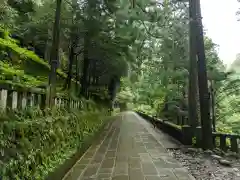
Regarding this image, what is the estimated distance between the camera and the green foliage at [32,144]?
2370 mm

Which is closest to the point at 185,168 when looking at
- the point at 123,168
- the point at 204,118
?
the point at 123,168

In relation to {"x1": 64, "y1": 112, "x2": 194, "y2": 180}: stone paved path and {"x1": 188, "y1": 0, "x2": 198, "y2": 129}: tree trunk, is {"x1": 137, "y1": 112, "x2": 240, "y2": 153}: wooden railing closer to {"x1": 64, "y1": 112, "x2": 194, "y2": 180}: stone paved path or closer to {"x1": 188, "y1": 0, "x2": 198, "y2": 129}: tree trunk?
{"x1": 188, "y1": 0, "x2": 198, "y2": 129}: tree trunk

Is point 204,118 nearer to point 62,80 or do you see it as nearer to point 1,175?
point 1,175

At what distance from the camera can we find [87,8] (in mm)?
8344

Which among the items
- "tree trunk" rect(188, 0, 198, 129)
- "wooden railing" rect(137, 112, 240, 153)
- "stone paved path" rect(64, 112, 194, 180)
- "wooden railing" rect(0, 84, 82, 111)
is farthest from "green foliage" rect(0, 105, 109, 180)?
"tree trunk" rect(188, 0, 198, 129)

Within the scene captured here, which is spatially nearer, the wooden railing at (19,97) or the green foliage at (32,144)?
the green foliage at (32,144)

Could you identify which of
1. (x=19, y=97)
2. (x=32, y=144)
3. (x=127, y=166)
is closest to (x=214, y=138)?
(x=127, y=166)

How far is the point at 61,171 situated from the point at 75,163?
1096 millimetres

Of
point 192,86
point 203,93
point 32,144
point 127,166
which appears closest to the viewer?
point 32,144

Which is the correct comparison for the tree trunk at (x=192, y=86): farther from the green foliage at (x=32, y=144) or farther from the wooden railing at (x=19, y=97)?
the wooden railing at (x=19, y=97)

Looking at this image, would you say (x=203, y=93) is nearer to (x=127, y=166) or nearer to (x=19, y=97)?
(x=127, y=166)

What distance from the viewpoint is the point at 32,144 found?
9.83 ft

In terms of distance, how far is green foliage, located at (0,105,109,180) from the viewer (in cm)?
237

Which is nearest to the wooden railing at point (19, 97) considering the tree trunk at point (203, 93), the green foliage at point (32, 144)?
the green foliage at point (32, 144)
